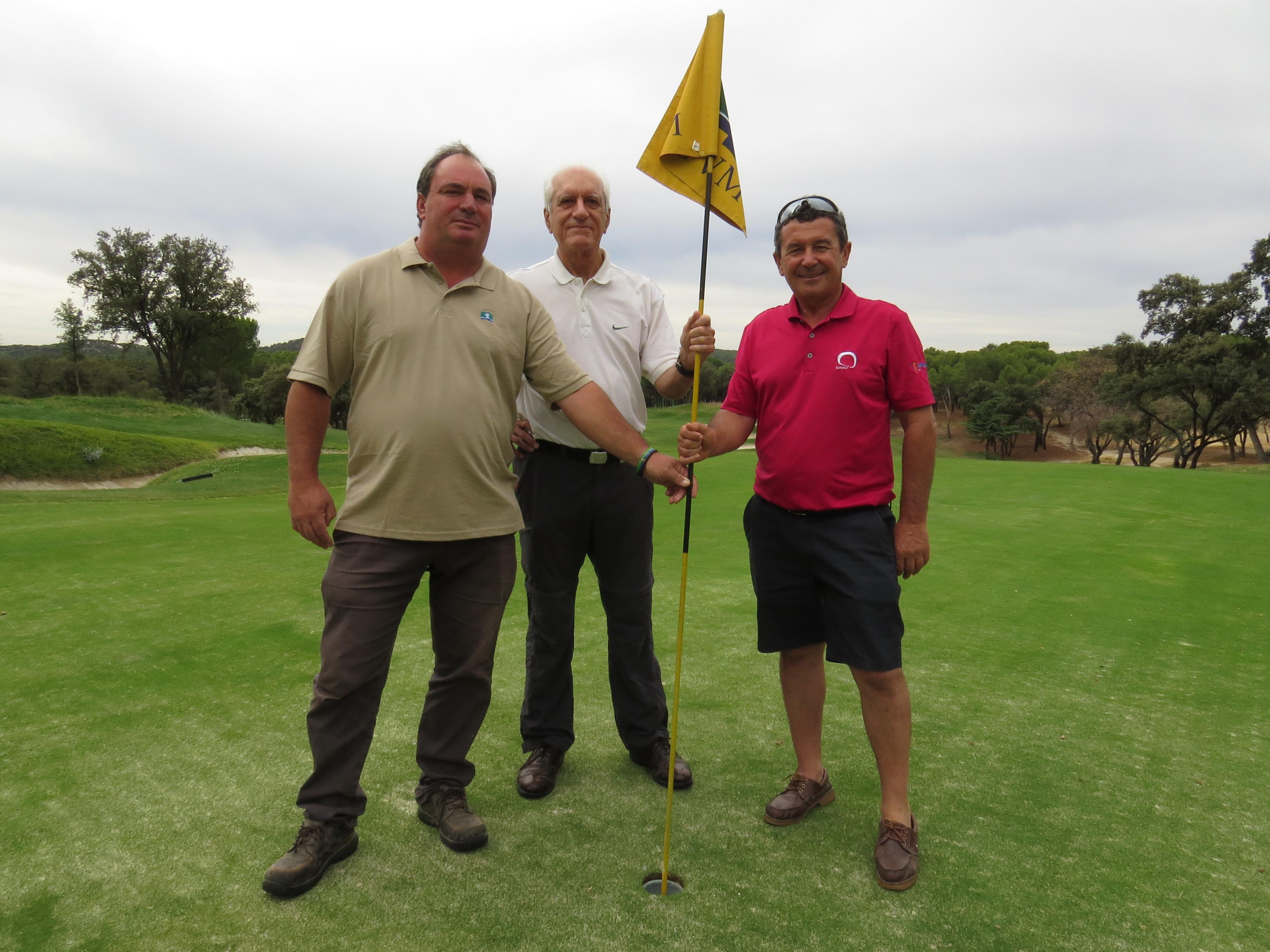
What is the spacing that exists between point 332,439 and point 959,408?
52.2 metres

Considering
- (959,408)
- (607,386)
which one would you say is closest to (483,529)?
(607,386)

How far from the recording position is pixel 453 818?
7.87 feet

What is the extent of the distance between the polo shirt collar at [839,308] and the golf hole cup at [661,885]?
170cm

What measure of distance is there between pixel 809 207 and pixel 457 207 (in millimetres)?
1086

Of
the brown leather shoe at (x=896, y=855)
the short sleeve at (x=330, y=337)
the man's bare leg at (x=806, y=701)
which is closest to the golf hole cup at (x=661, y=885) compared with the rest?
the brown leather shoe at (x=896, y=855)

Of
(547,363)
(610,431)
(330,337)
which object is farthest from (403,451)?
(610,431)

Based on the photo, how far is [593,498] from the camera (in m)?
2.86

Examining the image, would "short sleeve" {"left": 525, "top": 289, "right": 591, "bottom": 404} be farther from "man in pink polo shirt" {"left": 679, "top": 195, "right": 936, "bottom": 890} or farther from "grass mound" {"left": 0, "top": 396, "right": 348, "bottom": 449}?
"grass mound" {"left": 0, "top": 396, "right": 348, "bottom": 449}

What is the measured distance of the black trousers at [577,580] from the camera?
2.86 m

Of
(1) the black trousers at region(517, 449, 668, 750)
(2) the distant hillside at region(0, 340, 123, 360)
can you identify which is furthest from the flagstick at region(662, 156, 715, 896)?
(2) the distant hillside at region(0, 340, 123, 360)

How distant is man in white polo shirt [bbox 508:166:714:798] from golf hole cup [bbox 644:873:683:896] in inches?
24.0

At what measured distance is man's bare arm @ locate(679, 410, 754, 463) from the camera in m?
2.62

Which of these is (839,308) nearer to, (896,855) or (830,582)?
(830,582)

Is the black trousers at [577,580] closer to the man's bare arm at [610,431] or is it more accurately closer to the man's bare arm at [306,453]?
the man's bare arm at [610,431]
